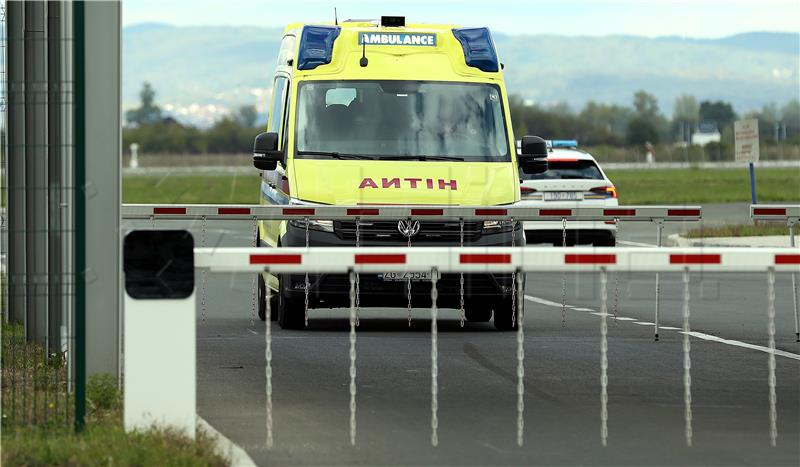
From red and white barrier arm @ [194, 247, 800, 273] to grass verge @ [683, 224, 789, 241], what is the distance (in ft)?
80.3

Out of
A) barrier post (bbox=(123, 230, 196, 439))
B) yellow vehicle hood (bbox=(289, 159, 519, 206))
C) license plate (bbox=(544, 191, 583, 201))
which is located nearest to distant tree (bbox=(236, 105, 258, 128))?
license plate (bbox=(544, 191, 583, 201))

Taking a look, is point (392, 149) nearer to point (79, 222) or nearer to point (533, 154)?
point (533, 154)

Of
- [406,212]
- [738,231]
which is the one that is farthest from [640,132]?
[406,212]

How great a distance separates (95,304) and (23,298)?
463 cm

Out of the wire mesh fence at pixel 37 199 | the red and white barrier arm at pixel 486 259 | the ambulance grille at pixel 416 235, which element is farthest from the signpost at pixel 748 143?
the red and white barrier arm at pixel 486 259

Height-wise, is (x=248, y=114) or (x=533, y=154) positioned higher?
(x=248, y=114)

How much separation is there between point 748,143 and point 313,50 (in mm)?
20695

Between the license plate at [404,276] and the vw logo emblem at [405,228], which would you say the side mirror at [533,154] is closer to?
the vw logo emblem at [405,228]

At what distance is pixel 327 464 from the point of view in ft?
27.0

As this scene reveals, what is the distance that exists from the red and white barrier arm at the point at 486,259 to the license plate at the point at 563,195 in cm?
1701

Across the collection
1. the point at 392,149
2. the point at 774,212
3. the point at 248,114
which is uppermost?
the point at 248,114

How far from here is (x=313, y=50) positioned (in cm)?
1608

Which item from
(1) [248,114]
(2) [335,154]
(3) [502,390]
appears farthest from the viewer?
(1) [248,114]

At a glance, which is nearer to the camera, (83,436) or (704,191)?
(83,436)
